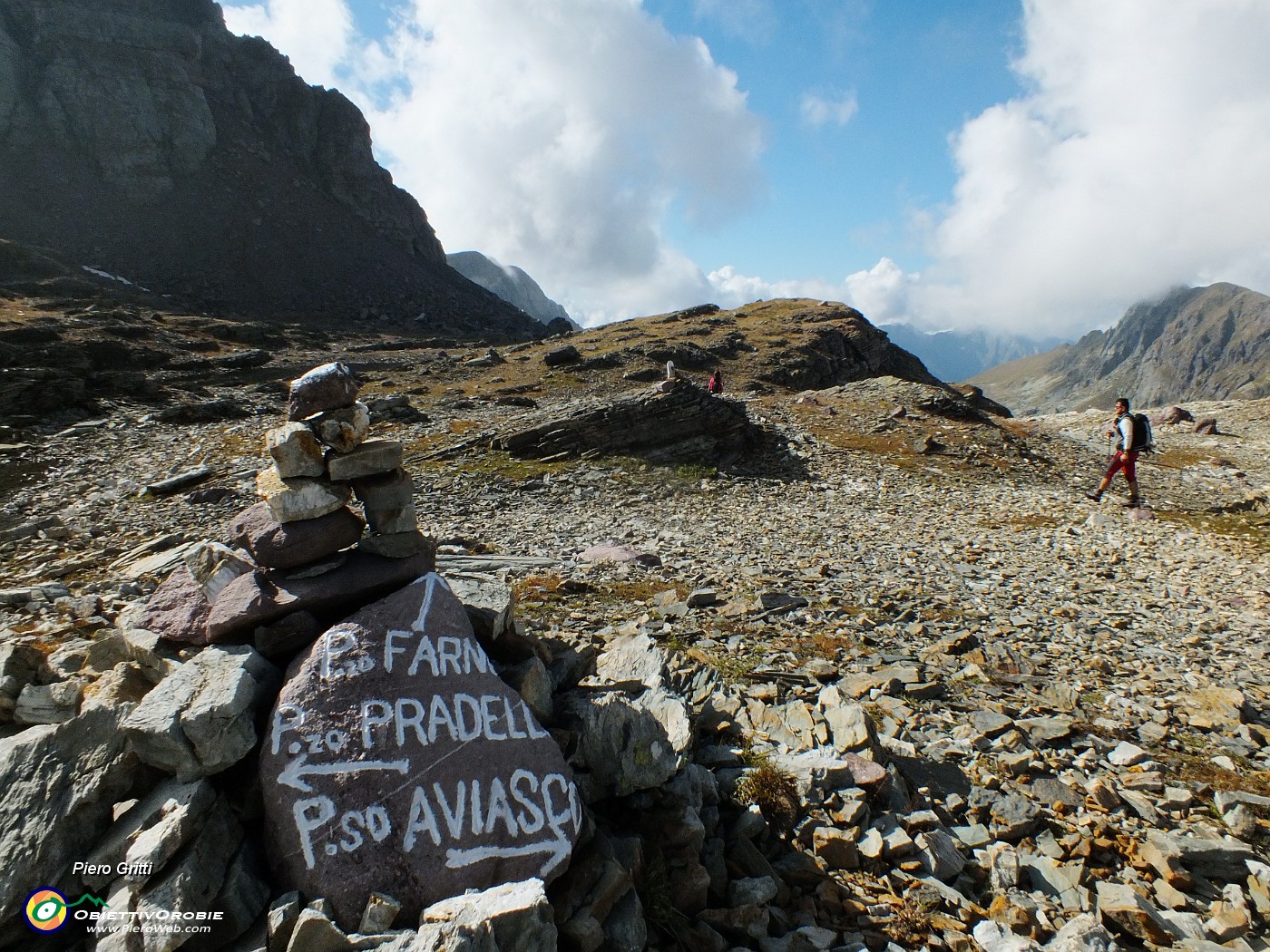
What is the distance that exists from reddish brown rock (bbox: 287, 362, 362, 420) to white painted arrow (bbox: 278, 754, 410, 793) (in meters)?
3.64

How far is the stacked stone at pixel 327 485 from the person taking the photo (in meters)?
6.70

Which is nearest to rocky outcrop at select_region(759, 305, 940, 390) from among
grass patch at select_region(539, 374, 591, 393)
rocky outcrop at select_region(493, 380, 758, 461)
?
grass patch at select_region(539, 374, 591, 393)

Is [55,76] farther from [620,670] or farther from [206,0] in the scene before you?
[620,670]

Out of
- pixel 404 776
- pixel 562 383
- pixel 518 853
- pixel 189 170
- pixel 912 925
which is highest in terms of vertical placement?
pixel 189 170

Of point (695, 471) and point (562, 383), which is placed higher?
point (562, 383)

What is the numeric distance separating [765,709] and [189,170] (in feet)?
536

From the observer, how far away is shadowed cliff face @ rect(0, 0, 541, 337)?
11231 cm

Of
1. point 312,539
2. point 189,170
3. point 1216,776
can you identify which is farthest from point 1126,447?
point 189,170

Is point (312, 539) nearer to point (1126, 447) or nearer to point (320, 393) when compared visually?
point (320, 393)

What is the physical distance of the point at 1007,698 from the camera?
30.6ft

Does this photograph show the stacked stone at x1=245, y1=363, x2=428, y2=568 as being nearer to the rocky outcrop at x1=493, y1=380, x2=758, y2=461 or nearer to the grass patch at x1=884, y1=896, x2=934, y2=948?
the grass patch at x1=884, y1=896, x2=934, y2=948

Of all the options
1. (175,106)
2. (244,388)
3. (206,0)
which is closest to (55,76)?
(175,106)

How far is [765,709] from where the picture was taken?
8.65m

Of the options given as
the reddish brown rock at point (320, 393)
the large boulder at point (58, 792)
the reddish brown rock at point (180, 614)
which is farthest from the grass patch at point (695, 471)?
the large boulder at point (58, 792)
